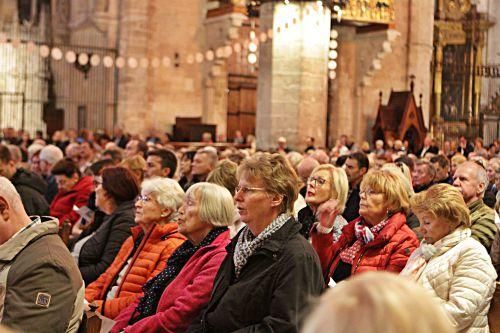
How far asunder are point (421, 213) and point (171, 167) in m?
4.43

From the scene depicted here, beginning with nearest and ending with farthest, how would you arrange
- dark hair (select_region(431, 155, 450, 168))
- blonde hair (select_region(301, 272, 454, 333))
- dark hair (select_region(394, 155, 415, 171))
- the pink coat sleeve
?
blonde hair (select_region(301, 272, 454, 333))
the pink coat sleeve
dark hair (select_region(394, 155, 415, 171))
dark hair (select_region(431, 155, 450, 168))

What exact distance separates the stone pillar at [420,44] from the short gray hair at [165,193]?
1546cm

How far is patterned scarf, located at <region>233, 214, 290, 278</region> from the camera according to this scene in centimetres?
388

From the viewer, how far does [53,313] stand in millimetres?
3576

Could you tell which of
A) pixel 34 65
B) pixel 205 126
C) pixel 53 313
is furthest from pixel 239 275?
pixel 34 65

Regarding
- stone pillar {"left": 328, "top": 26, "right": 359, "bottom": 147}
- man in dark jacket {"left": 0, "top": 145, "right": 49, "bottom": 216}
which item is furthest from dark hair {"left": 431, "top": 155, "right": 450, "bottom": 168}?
stone pillar {"left": 328, "top": 26, "right": 359, "bottom": 147}

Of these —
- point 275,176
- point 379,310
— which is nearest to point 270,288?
point 275,176

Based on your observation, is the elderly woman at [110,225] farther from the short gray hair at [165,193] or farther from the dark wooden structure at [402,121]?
the dark wooden structure at [402,121]

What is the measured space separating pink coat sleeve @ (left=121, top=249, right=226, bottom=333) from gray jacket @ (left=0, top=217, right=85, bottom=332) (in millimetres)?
710

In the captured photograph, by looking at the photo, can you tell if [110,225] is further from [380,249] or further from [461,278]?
[461,278]

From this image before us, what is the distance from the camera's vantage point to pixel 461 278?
13.7 feet

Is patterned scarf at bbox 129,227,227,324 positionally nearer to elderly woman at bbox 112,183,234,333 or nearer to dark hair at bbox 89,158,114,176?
elderly woman at bbox 112,183,234,333

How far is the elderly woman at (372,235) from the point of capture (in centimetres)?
485

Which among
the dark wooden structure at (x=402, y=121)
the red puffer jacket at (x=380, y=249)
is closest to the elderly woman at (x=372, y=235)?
the red puffer jacket at (x=380, y=249)
